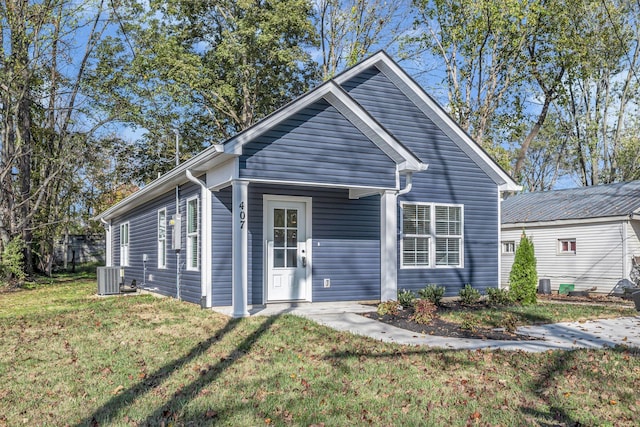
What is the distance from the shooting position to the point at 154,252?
48.2ft

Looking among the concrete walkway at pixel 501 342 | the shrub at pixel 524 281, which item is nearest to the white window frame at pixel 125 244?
the concrete walkway at pixel 501 342

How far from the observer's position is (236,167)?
30.9 ft

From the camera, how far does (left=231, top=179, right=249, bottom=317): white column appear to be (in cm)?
945

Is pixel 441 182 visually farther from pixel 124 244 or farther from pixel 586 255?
pixel 124 244

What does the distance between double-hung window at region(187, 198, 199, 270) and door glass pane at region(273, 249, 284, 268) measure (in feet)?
5.48

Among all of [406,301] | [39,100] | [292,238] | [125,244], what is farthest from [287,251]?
[39,100]

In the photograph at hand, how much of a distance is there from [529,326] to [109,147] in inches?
891

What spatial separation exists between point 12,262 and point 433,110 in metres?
14.7

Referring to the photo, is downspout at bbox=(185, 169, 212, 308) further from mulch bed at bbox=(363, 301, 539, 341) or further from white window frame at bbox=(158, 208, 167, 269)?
white window frame at bbox=(158, 208, 167, 269)

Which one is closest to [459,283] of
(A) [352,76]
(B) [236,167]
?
(A) [352,76]

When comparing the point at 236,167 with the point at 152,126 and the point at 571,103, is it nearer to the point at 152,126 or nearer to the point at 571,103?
the point at 152,126

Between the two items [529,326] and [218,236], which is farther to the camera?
[218,236]

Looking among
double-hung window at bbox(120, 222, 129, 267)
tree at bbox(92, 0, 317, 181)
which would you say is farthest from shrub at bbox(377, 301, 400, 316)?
tree at bbox(92, 0, 317, 181)

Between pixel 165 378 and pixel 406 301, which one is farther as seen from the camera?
pixel 406 301
